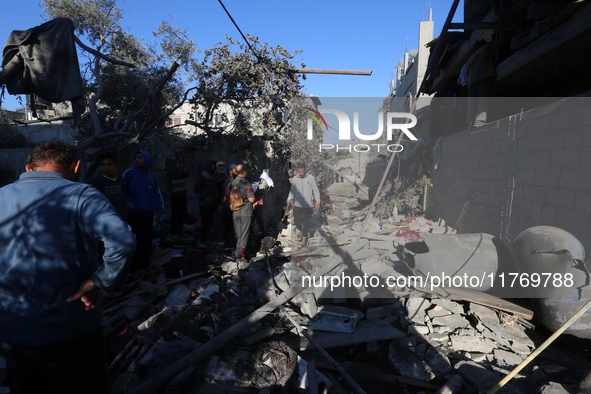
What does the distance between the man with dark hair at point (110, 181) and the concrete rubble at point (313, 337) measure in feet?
3.58

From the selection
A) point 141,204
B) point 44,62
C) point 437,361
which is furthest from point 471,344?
point 44,62

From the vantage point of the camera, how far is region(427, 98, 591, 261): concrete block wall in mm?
3357

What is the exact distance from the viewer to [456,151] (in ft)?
21.5

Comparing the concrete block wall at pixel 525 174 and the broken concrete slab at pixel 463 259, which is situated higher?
the concrete block wall at pixel 525 174

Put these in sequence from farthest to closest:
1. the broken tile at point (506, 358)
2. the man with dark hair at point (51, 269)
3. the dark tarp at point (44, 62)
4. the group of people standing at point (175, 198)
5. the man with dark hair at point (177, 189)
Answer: the man with dark hair at point (177, 189), the group of people standing at point (175, 198), the dark tarp at point (44, 62), the broken tile at point (506, 358), the man with dark hair at point (51, 269)

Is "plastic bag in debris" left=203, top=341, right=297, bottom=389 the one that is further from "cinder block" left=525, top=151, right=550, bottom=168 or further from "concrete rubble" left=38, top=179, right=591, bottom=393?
"cinder block" left=525, top=151, right=550, bottom=168

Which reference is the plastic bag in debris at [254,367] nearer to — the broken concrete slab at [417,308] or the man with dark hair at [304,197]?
the broken concrete slab at [417,308]

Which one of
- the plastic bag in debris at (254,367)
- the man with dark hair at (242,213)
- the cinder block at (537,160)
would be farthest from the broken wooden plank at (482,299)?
the man with dark hair at (242,213)

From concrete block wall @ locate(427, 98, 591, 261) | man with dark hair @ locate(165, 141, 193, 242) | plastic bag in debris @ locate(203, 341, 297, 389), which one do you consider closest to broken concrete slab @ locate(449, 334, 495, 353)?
concrete block wall @ locate(427, 98, 591, 261)

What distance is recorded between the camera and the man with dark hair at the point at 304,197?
6.08 metres

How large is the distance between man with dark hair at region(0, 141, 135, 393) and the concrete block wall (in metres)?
4.40

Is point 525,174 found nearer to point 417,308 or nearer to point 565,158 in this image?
point 565,158

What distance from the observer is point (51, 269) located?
1.61 metres

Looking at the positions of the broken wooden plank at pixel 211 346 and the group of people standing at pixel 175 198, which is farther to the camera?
the group of people standing at pixel 175 198
